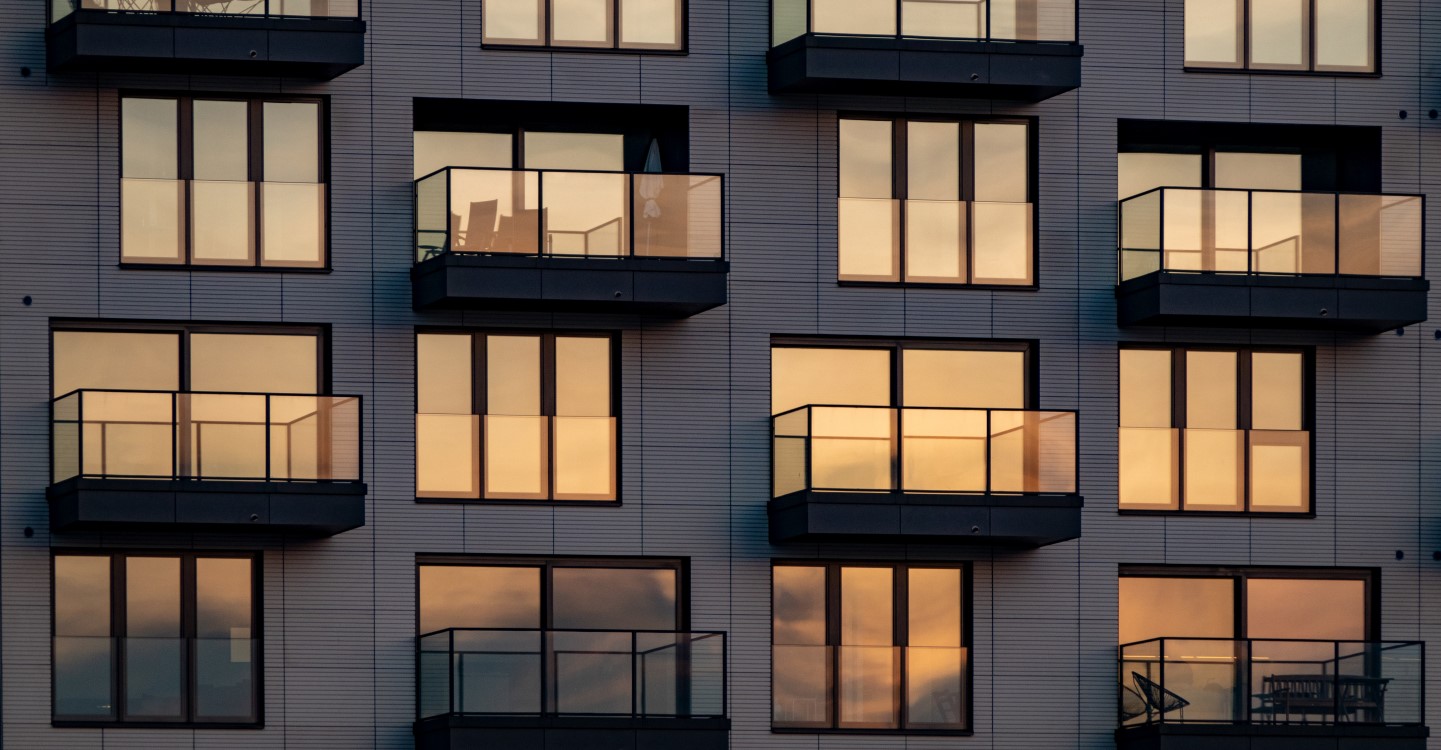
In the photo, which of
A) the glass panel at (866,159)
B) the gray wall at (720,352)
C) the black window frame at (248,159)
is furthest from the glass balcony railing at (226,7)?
the glass panel at (866,159)

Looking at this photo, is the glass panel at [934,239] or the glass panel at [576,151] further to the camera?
the glass panel at [576,151]

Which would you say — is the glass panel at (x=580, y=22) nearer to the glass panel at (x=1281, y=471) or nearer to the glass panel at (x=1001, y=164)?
the glass panel at (x=1001, y=164)

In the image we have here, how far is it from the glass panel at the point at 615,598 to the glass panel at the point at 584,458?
848mm

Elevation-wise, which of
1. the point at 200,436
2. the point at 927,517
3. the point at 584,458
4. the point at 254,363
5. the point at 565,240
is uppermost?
the point at 565,240

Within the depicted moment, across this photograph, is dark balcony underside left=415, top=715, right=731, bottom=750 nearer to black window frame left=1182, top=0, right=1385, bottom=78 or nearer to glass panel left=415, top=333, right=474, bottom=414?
glass panel left=415, top=333, right=474, bottom=414

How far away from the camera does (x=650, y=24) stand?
32.9 metres

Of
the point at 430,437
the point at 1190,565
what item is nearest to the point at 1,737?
the point at 430,437

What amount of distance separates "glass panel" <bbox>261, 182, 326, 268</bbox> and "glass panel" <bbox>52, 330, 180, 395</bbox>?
1.41 meters

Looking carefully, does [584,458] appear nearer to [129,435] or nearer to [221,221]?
[221,221]

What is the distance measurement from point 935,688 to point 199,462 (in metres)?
8.28

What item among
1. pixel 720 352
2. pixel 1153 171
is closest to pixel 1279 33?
pixel 1153 171

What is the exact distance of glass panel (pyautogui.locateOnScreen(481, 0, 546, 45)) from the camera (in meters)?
32.7

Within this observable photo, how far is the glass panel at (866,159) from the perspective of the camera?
109 feet

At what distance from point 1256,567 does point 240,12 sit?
12682 mm
